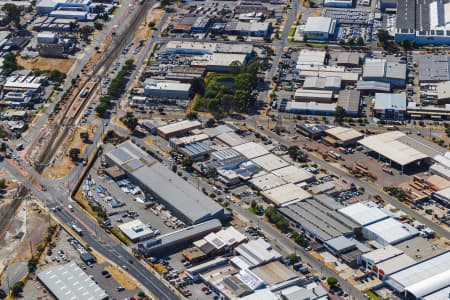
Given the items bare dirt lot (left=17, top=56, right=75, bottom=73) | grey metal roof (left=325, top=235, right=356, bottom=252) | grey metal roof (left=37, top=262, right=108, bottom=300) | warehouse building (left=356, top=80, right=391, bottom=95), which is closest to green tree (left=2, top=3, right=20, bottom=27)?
bare dirt lot (left=17, top=56, right=75, bottom=73)

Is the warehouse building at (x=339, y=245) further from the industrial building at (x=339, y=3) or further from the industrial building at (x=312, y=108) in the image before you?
the industrial building at (x=339, y=3)

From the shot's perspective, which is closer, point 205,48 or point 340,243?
point 340,243

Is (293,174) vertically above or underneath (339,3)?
underneath

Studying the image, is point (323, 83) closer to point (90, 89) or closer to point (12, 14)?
point (90, 89)

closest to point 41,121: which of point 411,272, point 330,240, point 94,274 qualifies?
point 94,274

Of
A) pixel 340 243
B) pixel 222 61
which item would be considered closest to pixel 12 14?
pixel 222 61

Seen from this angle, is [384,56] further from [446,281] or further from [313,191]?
[446,281]

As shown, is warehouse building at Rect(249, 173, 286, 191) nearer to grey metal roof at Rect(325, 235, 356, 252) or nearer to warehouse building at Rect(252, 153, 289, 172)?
warehouse building at Rect(252, 153, 289, 172)
